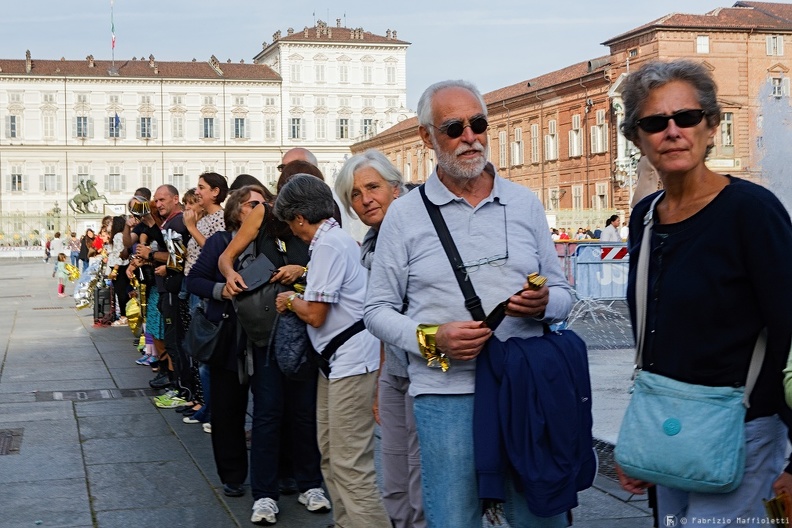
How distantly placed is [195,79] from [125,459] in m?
102

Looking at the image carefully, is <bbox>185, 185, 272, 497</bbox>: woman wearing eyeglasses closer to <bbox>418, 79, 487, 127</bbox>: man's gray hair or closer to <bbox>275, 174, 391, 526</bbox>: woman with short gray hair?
<bbox>275, 174, 391, 526</bbox>: woman with short gray hair

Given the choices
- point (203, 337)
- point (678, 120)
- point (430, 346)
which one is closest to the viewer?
point (678, 120)

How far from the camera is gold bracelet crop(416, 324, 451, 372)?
10.7 feet

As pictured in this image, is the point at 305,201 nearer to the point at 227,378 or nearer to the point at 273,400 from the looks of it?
the point at 273,400

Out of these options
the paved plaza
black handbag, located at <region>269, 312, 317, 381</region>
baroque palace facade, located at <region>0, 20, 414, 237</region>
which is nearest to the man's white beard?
black handbag, located at <region>269, 312, 317, 381</region>

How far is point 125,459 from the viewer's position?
7488 mm

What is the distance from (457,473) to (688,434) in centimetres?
84

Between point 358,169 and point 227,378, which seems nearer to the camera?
point 358,169

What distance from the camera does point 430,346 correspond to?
10.7ft

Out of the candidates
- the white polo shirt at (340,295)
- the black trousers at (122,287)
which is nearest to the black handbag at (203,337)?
the white polo shirt at (340,295)

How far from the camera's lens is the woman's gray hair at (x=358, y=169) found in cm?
501

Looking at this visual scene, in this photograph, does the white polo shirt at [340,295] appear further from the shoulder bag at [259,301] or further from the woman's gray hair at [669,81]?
the woman's gray hair at [669,81]

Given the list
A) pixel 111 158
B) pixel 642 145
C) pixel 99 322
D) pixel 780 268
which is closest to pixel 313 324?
pixel 642 145

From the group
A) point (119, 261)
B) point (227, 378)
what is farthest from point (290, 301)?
point (119, 261)
